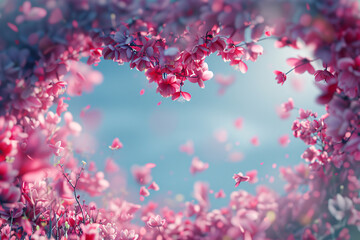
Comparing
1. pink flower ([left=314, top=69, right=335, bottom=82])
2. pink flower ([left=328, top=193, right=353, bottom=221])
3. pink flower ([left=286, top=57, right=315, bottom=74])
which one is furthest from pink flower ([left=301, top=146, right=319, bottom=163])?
pink flower ([left=286, top=57, right=315, bottom=74])

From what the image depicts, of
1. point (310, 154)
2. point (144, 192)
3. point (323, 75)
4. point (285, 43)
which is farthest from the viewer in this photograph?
point (144, 192)

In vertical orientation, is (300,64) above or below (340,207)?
above

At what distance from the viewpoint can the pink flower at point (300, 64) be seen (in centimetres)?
128

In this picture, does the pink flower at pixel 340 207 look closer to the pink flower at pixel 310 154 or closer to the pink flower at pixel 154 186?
the pink flower at pixel 310 154

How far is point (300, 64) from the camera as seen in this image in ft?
4.28

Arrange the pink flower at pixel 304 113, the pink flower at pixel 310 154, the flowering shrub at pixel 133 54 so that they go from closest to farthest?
the flowering shrub at pixel 133 54
the pink flower at pixel 310 154
the pink flower at pixel 304 113

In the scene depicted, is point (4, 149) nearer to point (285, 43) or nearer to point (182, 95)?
point (182, 95)

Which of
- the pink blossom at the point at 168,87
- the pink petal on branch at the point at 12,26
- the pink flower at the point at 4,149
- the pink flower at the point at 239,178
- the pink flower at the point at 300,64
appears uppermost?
the pink blossom at the point at 168,87

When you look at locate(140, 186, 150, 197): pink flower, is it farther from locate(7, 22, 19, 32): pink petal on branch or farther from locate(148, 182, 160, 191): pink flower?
locate(7, 22, 19, 32): pink petal on branch

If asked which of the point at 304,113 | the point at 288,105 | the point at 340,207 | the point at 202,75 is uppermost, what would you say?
the point at 288,105

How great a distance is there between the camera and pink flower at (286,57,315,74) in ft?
4.20

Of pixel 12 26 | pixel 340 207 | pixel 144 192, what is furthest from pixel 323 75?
pixel 144 192

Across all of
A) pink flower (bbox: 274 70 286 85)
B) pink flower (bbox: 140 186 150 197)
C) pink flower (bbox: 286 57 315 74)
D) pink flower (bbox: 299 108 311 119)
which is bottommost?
pink flower (bbox: 286 57 315 74)

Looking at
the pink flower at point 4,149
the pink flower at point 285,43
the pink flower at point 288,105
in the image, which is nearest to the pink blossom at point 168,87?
the pink flower at point 285,43
